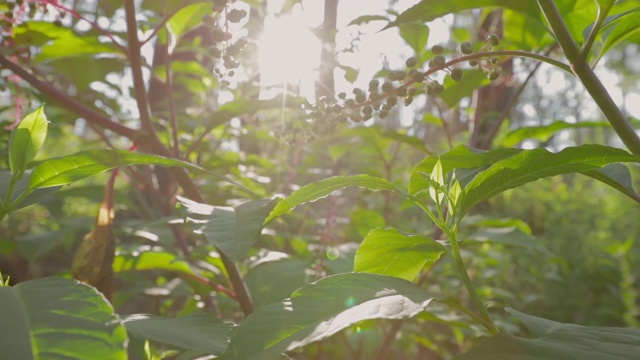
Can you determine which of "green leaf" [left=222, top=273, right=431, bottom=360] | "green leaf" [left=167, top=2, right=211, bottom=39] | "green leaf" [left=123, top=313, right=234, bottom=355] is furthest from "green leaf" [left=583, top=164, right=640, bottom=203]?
"green leaf" [left=167, top=2, right=211, bottom=39]

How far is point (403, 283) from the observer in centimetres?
71

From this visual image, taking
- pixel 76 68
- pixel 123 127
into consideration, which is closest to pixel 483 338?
pixel 123 127

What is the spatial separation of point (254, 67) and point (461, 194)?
99cm

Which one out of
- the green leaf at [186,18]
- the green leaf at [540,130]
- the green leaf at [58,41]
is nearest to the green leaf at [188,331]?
the green leaf at [58,41]

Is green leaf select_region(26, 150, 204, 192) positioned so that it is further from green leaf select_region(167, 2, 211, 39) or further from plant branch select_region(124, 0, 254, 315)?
green leaf select_region(167, 2, 211, 39)

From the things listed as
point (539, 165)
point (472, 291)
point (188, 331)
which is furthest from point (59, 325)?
point (539, 165)

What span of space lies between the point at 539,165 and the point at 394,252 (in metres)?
0.24

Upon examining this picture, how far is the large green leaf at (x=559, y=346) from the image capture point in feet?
1.90

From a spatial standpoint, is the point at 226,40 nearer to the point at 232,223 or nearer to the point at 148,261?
the point at 232,223

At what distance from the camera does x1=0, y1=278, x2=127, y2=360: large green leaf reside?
538 mm

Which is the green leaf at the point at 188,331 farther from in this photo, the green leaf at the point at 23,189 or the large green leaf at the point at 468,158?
the large green leaf at the point at 468,158

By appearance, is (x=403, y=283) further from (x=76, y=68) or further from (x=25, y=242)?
(x=25, y=242)

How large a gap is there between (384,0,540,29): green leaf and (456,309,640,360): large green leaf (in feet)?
2.20

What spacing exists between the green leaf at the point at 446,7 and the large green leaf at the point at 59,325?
0.80 metres
